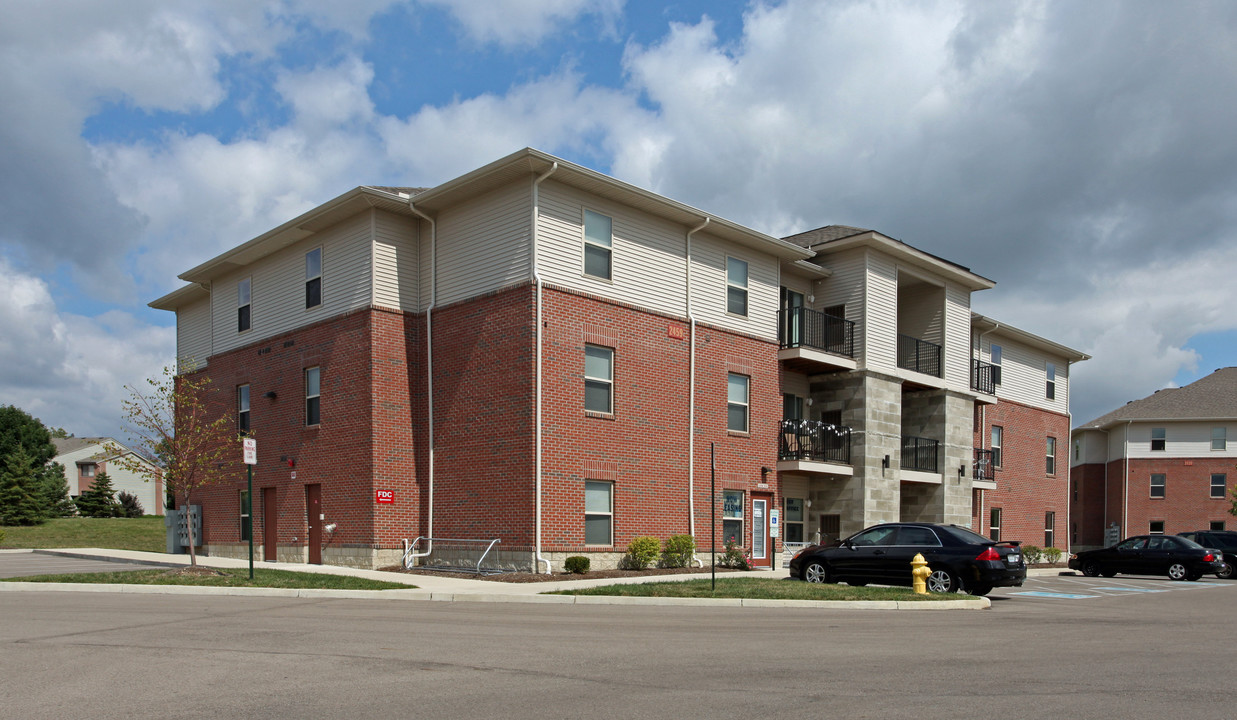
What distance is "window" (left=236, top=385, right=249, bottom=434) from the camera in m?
27.8

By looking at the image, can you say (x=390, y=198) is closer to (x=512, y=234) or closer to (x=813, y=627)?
(x=512, y=234)

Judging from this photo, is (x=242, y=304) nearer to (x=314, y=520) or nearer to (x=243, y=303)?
(x=243, y=303)

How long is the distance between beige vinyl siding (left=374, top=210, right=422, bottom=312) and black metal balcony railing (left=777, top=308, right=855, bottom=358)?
A: 9.78 meters

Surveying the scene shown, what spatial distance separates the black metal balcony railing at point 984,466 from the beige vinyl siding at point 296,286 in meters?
21.7

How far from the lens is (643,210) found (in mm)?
23297

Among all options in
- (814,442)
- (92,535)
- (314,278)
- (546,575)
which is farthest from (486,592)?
(92,535)

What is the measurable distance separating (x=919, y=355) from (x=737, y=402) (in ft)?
28.0

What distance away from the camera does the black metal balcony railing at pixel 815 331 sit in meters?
27.0

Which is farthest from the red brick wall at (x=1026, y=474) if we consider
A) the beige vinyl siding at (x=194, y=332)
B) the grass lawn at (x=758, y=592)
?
the beige vinyl siding at (x=194, y=332)

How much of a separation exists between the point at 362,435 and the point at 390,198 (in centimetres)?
543

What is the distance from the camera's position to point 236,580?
61.2 ft

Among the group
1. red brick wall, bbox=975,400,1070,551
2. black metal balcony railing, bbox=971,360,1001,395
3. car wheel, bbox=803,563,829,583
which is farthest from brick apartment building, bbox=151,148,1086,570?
red brick wall, bbox=975,400,1070,551

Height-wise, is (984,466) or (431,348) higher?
(431,348)

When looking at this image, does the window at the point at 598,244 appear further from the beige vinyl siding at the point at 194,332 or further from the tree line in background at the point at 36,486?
the tree line in background at the point at 36,486
